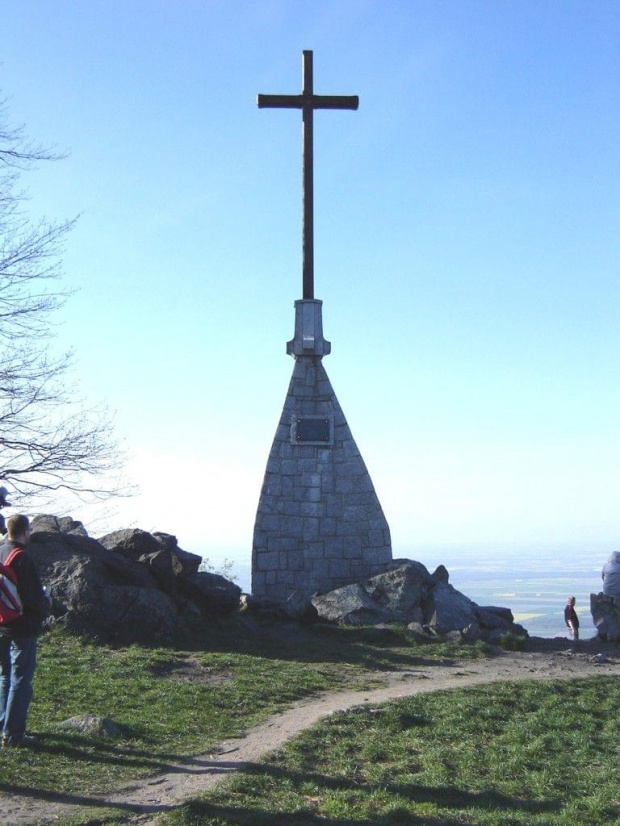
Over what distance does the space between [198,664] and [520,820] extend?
5446mm

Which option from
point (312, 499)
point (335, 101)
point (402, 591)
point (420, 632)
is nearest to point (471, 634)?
point (420, 632)

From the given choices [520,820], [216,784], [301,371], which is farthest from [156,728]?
[301,371]

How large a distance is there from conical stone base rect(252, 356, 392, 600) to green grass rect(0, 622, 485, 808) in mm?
2140

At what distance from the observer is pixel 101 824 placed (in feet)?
17.7

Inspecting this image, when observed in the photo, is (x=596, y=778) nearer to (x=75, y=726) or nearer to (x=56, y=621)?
(x=75, y=726)

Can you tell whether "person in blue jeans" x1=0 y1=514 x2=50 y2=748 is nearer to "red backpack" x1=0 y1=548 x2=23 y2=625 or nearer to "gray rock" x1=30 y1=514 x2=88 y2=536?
"red backpack" x1=0 y1=548 x2=23 y2=625

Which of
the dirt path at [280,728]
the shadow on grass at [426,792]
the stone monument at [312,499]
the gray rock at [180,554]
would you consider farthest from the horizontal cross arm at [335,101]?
the shadow on grass at [426,792]

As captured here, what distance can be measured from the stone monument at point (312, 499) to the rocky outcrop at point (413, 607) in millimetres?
626

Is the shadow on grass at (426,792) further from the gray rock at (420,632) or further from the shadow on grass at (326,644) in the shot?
the gray rock at (420,632)

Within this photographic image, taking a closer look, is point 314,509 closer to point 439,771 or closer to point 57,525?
point 57,525

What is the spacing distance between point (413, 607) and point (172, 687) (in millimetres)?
6405

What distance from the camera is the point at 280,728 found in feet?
26.0

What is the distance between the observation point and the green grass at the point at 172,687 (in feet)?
21.4

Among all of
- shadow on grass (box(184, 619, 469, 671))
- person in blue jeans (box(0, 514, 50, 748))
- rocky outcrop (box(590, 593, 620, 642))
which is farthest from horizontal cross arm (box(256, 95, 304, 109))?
person in blue jeans (box(0, 514, 50, 748))
